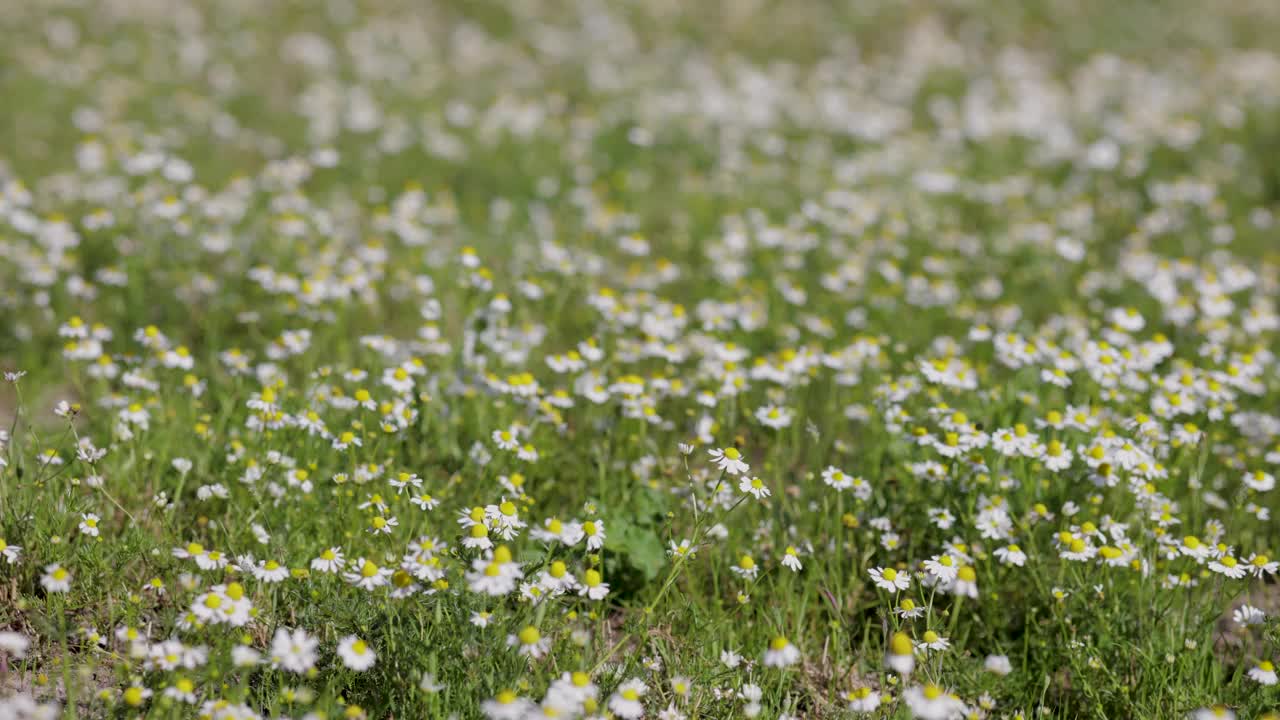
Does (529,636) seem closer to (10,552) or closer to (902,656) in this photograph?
(902,656)

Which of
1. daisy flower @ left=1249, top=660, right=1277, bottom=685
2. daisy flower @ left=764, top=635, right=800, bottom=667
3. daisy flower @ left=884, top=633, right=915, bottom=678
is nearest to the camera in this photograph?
daisy flower @ left=884, top=633, right=915, bottom=678

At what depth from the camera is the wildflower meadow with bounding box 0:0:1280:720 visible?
123 inches

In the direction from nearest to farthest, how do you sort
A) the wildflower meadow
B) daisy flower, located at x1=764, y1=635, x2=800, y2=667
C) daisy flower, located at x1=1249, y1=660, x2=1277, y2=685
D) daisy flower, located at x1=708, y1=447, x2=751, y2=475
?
1. daisy flower, located at x1=764, y1=635, x2=800, y2=667
2. daisy flower, located at x1=1249, y1=660, x2=1277, y2=685
3. the wildflower meadow
4. daisy flower, located at x1=708, y1=447, x2=751, y2=475

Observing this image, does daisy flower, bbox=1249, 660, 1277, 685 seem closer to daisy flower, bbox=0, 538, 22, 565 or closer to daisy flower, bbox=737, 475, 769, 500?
daisy flower, bbox=737, 475, 769, 500

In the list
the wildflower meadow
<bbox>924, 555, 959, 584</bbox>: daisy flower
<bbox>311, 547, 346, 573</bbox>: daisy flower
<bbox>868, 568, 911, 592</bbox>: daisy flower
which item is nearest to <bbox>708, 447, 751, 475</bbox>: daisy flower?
the wildflower meadow

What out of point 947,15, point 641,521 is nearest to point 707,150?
point 641,521

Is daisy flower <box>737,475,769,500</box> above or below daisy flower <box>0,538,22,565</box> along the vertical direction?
above

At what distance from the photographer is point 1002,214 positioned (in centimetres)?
753

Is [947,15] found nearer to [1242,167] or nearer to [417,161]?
[1242,167]

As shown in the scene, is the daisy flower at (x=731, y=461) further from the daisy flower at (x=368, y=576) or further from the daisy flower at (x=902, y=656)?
the daisy flower at (x=368, y=576)

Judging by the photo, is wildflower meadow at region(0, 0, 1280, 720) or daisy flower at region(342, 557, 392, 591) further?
wildflower meadow at region(0, 0, 1280, 720)

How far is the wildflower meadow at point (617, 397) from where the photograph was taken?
3.11 m

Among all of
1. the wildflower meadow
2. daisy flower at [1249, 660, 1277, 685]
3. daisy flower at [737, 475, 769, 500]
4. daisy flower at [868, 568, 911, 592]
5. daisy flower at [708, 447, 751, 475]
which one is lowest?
the wildflower meadow

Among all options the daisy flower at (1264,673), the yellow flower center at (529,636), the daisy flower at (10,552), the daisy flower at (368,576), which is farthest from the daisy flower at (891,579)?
the daisy flower at (10,552)
